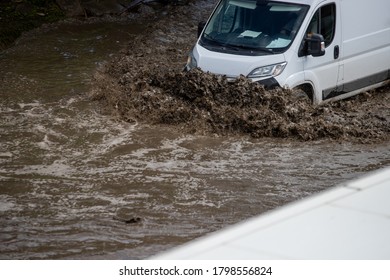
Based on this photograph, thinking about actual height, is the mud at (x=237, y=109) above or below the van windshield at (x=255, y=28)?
below

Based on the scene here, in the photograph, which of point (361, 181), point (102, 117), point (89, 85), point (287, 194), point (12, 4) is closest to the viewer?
point (361, 181)

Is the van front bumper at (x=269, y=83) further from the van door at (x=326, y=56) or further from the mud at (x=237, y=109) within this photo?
the van door at (x=326, y=56)

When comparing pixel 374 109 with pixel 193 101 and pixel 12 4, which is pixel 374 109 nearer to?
pixel 193 101

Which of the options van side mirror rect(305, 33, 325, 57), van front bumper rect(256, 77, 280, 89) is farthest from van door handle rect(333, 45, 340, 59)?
van front bumper rect(256, 77, 280, 89)

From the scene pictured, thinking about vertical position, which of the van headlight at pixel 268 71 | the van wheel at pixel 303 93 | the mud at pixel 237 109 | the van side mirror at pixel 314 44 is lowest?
the mud at pixel 237 109

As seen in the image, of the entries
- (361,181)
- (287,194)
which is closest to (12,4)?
(287,194)

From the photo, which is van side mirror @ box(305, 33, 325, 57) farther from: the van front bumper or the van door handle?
the van front bumper

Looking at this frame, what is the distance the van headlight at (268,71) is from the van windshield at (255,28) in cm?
22

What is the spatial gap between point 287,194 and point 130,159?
84.5 inches

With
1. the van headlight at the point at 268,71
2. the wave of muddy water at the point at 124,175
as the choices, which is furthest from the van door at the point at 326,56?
the wave of muddy water at the point at 124,175

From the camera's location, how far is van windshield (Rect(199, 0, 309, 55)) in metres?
11.2

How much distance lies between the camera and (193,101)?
37.8 ft

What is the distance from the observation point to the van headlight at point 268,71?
10961mm

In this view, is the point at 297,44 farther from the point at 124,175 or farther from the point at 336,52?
the point at 124,175
